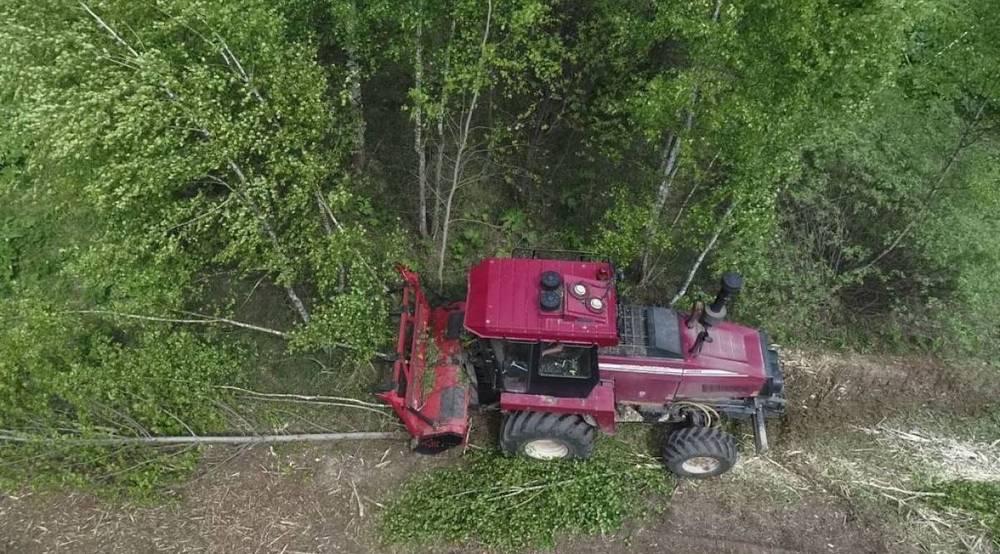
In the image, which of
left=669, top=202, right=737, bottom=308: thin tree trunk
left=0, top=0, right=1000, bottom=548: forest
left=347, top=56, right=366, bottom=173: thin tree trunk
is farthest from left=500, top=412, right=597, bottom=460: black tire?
left=347, top=56, right=366, bottom=173: thin tree trunk

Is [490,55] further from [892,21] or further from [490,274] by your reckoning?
[892,21]

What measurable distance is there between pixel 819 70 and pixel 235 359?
7.33 meters

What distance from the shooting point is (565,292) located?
19.8 ft

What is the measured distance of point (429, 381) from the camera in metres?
6.87

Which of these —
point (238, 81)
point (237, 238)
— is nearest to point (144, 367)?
point (237, 238)

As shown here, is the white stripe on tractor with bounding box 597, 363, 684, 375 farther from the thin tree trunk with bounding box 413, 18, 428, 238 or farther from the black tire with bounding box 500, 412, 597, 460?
the thin tree trunk with bounding box 413, 18, 428, 238

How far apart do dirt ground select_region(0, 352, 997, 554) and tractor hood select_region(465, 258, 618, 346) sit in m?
2.16

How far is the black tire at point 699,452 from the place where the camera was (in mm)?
6621

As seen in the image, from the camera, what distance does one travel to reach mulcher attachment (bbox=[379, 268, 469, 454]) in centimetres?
662

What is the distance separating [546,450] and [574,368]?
1270 millimetres

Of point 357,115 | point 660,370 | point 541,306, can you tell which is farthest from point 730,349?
point 357,115

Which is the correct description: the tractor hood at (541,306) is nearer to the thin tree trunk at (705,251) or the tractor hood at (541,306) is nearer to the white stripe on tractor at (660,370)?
the white stripe on tractor at (660,370)

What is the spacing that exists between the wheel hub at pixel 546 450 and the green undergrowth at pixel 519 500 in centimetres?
9

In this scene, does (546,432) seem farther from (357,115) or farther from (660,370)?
(357,115)
